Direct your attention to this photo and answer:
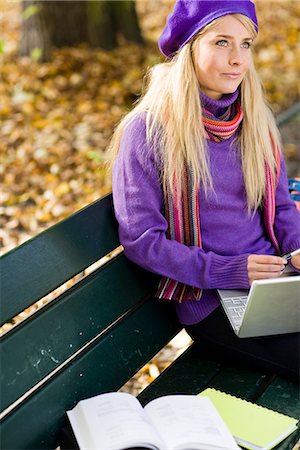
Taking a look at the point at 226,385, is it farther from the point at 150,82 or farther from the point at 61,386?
the point at 150,82

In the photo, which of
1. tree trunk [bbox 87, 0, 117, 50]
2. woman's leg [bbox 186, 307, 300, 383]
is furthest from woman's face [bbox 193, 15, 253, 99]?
tree trunk [bbox 87, 0, 117, 50]

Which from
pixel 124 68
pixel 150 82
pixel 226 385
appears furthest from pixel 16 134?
pixel 226 385

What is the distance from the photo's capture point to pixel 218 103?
308cm

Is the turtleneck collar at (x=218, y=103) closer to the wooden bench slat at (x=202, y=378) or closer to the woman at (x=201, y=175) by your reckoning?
the woman at (x=201, y=175)

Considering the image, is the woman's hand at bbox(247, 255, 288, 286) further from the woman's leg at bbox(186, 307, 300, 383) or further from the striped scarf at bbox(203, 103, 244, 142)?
the striped scarf at bbox(203, 103, 244, 142)

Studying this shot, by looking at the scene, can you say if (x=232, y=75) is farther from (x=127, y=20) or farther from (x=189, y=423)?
(x=127, y=20)

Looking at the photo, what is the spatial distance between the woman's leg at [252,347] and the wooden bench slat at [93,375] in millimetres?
175

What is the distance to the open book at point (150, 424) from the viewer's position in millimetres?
2305

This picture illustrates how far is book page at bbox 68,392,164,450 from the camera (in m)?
2.29

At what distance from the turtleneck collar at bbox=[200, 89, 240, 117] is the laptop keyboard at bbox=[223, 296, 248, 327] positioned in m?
0.72

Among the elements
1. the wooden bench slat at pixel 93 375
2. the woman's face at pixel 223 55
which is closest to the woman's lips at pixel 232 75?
the woman's face at pixel 223 55

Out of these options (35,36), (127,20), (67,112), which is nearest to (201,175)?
(67,112)

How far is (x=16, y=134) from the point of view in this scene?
6.32 m

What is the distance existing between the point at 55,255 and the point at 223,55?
99 centimetres
